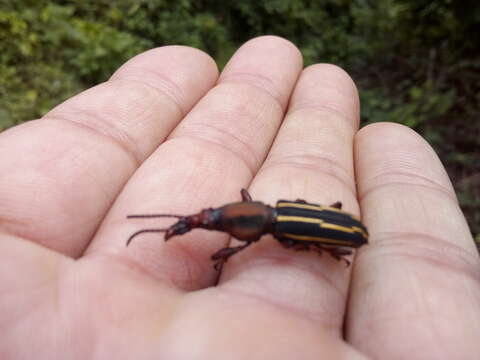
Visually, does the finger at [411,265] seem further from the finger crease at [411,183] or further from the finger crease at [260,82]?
the finger crease at [260,82]

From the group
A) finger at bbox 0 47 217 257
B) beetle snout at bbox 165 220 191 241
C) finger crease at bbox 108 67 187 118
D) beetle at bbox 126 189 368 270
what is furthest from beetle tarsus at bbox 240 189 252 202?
finger crease at bbox 108 67 187 118

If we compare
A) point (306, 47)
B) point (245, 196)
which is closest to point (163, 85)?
point (245, 196)

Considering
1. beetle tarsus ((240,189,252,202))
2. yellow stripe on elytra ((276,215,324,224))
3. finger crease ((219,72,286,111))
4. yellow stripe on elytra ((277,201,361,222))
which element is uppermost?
finger crease ((219,72,286,111))

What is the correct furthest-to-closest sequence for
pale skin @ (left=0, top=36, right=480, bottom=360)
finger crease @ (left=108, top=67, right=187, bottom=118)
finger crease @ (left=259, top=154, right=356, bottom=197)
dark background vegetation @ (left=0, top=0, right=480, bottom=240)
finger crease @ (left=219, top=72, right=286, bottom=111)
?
dark background vegetation @ (left=0, top=0, right=480, bottom=240)
finger crease @ (left=219, top=72, right=286, bottom=111)
finger crease @ (left=108, top=67, right=187, bottom=118)
finger crease @ (left=259, top=154, right=356, bottom=197)
pale skin @ (left=0, top=36, right=480, bottom=360)

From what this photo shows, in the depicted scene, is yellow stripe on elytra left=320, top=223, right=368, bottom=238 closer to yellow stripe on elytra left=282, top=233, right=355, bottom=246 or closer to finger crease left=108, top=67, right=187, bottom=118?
yellow stripe on elytra left=282, top=233, right=355, bottom=246

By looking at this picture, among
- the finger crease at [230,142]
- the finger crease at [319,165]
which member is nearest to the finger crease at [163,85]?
the finger crease at [230,142]
